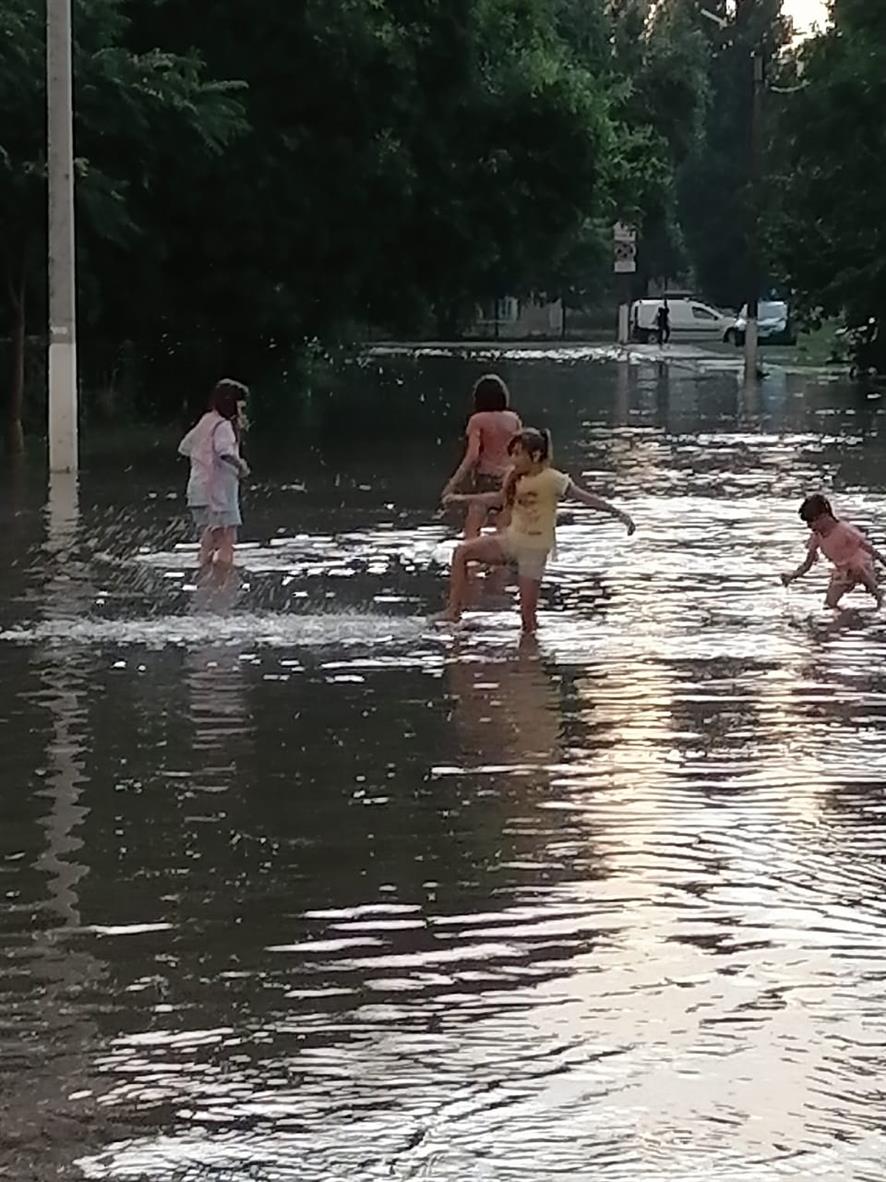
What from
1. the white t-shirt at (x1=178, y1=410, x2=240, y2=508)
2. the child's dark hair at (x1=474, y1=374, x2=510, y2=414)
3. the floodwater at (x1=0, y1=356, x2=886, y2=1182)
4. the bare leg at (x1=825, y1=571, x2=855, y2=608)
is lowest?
the floodwater at (x1=0, y1=356, x2=886, y2=1182)

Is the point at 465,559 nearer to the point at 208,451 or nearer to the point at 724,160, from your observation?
the point at 208,451

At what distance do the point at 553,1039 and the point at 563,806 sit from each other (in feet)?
9.61

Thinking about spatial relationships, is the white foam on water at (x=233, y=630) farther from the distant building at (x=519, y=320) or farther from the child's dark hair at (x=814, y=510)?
the distant building at (x=519, y=320)

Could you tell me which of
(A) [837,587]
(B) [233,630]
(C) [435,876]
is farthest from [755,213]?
(C) [435,876]

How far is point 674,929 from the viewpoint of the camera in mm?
7535

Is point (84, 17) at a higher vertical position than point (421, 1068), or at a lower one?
higher

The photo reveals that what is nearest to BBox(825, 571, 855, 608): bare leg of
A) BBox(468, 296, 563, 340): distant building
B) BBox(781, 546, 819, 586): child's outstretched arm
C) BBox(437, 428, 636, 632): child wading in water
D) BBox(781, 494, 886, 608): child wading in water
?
BBox(781, 494, 886, 608): child wading in water

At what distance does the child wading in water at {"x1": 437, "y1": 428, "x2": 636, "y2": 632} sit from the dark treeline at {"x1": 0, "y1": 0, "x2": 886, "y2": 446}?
13.2 meters

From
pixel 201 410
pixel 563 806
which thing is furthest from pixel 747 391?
pixel 563 806

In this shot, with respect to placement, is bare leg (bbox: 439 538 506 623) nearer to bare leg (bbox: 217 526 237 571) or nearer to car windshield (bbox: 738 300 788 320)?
bare leg (bbox: 217 526 237 571)

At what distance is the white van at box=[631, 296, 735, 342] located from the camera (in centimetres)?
8688

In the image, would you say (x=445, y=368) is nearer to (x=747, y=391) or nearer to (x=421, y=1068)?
(x=747, y=391)

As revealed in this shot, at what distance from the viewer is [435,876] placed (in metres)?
8.25

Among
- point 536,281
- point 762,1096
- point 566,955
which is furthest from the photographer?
point 536,281
